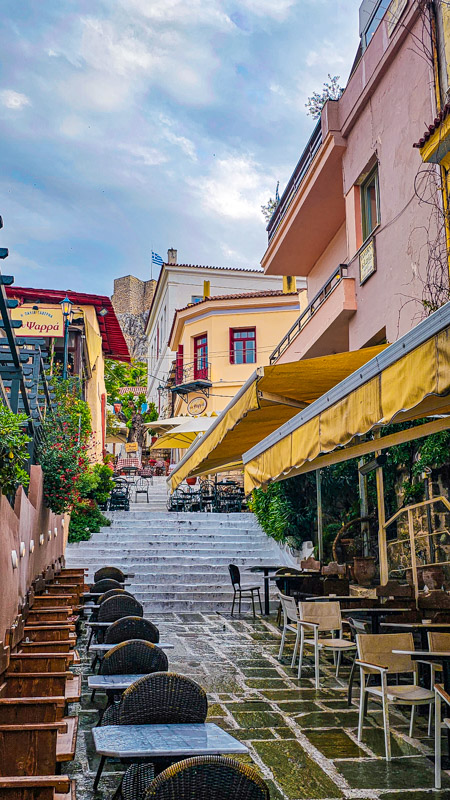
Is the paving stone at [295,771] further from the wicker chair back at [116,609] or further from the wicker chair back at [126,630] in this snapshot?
the wicker chair back at [116,609]

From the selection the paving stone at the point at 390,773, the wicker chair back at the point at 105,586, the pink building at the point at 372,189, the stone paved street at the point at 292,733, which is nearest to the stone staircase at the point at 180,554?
the wicker chair back at the point at 105,586

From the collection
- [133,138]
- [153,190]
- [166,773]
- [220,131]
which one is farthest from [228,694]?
[153,190]

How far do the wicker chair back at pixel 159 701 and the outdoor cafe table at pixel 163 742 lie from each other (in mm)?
49

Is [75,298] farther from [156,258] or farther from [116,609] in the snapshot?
[156,258]

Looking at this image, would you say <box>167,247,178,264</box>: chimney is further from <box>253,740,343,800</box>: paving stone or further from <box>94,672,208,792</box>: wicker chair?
<box>94,672,208,792</box>: wicker chair

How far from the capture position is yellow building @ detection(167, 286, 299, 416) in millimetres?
30891

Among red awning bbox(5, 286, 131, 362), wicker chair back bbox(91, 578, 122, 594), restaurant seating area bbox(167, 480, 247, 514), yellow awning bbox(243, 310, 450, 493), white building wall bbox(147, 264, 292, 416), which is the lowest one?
wicker chair back bbox(91, 578, 122, 594)

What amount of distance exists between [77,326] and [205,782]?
1880cm

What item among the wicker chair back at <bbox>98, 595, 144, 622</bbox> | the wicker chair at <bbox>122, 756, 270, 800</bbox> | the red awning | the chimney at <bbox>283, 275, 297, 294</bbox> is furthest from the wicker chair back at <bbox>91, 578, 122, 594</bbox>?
the chimney at <bbox>283, 275, 297, 294</bbox>

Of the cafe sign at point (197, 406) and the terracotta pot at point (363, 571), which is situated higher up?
the cafe sign at point (197, 406)

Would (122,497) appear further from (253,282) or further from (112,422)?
(253,282)

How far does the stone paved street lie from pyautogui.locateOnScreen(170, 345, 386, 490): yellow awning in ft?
7.93

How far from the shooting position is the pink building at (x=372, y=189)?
953cm

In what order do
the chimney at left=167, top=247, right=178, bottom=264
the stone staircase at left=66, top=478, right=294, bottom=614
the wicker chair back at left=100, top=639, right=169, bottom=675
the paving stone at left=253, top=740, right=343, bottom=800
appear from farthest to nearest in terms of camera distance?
the chimney at left=167, top=247, right=178, bottom=264
the stone staircase at left=66, top=478, right=294, bottom=614
the wicker chair back at left=100, top=639, right=169, bottom=675
the paving stone at left=253, top=740, right=343, bottom=800
